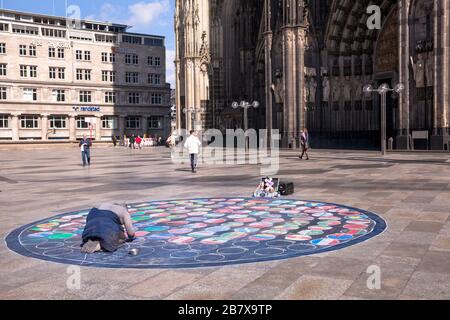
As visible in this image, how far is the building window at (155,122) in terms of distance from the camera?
84.9 metres

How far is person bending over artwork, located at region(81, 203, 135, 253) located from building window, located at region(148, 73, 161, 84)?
8089 cm

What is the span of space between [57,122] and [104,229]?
72992mm

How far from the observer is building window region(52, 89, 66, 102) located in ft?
243

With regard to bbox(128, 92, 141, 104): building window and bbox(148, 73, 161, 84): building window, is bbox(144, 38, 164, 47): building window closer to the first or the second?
bbox(148, 73, 161, 84): building window

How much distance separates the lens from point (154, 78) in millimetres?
86438

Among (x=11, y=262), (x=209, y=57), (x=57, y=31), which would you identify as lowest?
(x=11, y=262)

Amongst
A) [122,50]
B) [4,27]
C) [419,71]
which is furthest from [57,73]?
[419,71]

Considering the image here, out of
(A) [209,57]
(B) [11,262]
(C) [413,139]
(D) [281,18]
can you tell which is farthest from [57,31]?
(B) [11,262]

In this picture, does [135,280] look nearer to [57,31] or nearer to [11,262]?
[11,262]

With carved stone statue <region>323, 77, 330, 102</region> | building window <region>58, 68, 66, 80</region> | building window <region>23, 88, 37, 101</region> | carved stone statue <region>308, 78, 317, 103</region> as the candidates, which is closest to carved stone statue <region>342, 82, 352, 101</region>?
carved stone statue <region>323, 77, 330, 102</region>

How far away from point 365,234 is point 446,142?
83.9 ft

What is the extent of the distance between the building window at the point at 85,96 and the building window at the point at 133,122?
760 centimetres
